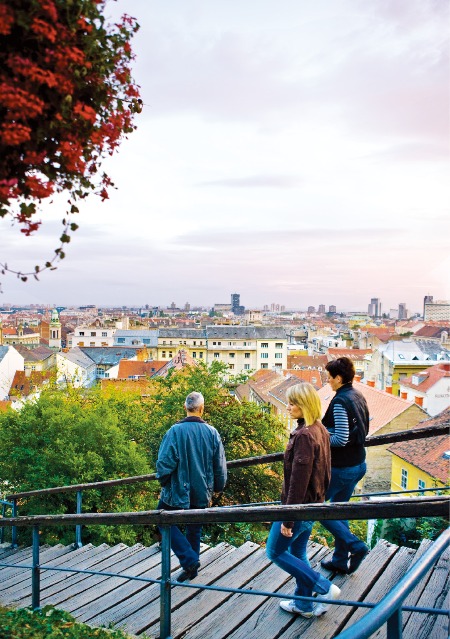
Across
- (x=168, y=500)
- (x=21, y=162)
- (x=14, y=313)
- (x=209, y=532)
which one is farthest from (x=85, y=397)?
(x=14, y=313)

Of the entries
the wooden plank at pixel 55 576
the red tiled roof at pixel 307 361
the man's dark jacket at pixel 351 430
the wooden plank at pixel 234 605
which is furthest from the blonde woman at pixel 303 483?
the red tiled roof at pixel 307 361

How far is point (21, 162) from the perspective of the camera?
6.78ft

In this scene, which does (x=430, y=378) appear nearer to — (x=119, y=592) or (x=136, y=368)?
(x=136, y=368)

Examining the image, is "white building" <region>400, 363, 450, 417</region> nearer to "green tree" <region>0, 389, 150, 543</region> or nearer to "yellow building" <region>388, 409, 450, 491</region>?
"yellow building" <region>388, 409, 450, 491</region>

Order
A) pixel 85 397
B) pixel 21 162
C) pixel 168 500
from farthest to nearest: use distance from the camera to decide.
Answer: pixel 85 397 < pixel 168 500 < pixel 21 162

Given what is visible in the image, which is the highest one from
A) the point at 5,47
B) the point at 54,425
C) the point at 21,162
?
the point at 5,47

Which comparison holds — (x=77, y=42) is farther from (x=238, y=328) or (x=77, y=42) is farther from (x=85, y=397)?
(x=238, y=328)

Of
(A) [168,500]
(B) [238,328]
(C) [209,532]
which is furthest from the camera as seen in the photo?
(B) [238,328]

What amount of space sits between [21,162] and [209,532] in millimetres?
14263

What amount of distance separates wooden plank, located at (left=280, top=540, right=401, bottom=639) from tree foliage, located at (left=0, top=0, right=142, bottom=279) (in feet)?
7.97

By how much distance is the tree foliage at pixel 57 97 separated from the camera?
73.4 inches

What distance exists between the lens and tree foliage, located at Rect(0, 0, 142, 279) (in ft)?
6.12

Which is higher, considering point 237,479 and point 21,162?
point 21,162

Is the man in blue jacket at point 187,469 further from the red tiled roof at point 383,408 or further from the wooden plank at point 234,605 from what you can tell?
the red tiled roof at point 383,408
